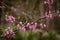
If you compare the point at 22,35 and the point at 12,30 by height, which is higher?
the point at 12,30

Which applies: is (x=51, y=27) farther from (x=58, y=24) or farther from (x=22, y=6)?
(x=22, y=6)

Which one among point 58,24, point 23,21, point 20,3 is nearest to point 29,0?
point 20,3

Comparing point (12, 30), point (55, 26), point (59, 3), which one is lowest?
point (55, 26)

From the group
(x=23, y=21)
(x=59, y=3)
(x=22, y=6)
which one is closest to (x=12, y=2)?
(x=22, y=6)

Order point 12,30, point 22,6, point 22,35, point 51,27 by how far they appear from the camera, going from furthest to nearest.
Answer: point 51,27, point 22,6, point 22,35, point 12,30

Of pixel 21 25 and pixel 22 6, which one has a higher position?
pixel 21 25

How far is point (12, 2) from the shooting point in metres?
7.23

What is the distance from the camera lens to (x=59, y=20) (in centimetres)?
775

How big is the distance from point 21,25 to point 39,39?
3.52 meters

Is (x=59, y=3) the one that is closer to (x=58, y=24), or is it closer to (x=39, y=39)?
(x=58, y=24)

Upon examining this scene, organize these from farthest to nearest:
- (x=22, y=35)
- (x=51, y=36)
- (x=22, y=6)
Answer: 1. (x=22, y=6)
2. (x=51, y=36)
3. (x=22, y=35)

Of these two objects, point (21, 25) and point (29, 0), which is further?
point (29, 0)

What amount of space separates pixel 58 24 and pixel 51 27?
501mm

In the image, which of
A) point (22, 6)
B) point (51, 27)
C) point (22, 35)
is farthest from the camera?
point (51, 27)
